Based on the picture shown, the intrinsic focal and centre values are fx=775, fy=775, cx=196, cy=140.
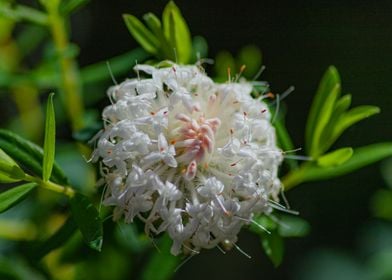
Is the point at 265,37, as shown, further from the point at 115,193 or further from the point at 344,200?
the point at 115,193

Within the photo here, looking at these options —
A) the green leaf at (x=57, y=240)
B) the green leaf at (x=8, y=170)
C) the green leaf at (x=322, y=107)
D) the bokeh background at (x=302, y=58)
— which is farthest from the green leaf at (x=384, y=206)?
the green leaf at (x=8, y=170)

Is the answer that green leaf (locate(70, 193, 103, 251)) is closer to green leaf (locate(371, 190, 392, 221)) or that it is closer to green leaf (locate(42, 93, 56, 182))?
green leaf (locate(42, 93, 56, 182))

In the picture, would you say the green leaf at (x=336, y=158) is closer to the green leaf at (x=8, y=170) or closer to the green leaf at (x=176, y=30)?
the green leaf at (x=176, y=30)

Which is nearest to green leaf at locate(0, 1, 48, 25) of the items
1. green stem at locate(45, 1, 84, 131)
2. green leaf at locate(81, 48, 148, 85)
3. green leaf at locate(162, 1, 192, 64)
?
green stem at locate(45, 1, 84, 131)

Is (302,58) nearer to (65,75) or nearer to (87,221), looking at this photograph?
(65,75)

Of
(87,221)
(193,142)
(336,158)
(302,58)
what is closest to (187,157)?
(193,142)

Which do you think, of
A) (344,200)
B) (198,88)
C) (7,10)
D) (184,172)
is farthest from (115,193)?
(344,200)
